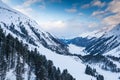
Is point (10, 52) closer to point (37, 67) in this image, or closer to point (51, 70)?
point (37, 67)

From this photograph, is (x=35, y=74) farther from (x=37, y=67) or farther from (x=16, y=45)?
(x=16, y=45)

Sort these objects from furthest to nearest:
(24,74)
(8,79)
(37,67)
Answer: (37,67)
(24,74)
(8,79)

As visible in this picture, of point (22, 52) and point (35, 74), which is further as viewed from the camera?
point (22, 52)

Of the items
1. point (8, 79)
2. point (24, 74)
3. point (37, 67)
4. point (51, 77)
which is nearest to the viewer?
point (8, 79)

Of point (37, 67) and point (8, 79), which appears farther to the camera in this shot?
point (37, 67)

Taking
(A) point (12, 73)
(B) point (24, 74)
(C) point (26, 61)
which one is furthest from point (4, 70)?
(C) point (26, 61)

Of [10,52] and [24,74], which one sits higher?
[10,52]

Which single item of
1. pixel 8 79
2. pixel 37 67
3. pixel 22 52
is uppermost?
pixel 22 52

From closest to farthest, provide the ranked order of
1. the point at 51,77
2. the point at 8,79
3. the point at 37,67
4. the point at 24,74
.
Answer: the point at 8,79 → the point at 24,74 → the point at 37,67 → the point at 51,77

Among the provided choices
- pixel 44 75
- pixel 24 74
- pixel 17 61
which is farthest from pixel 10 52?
pixel 44 75
